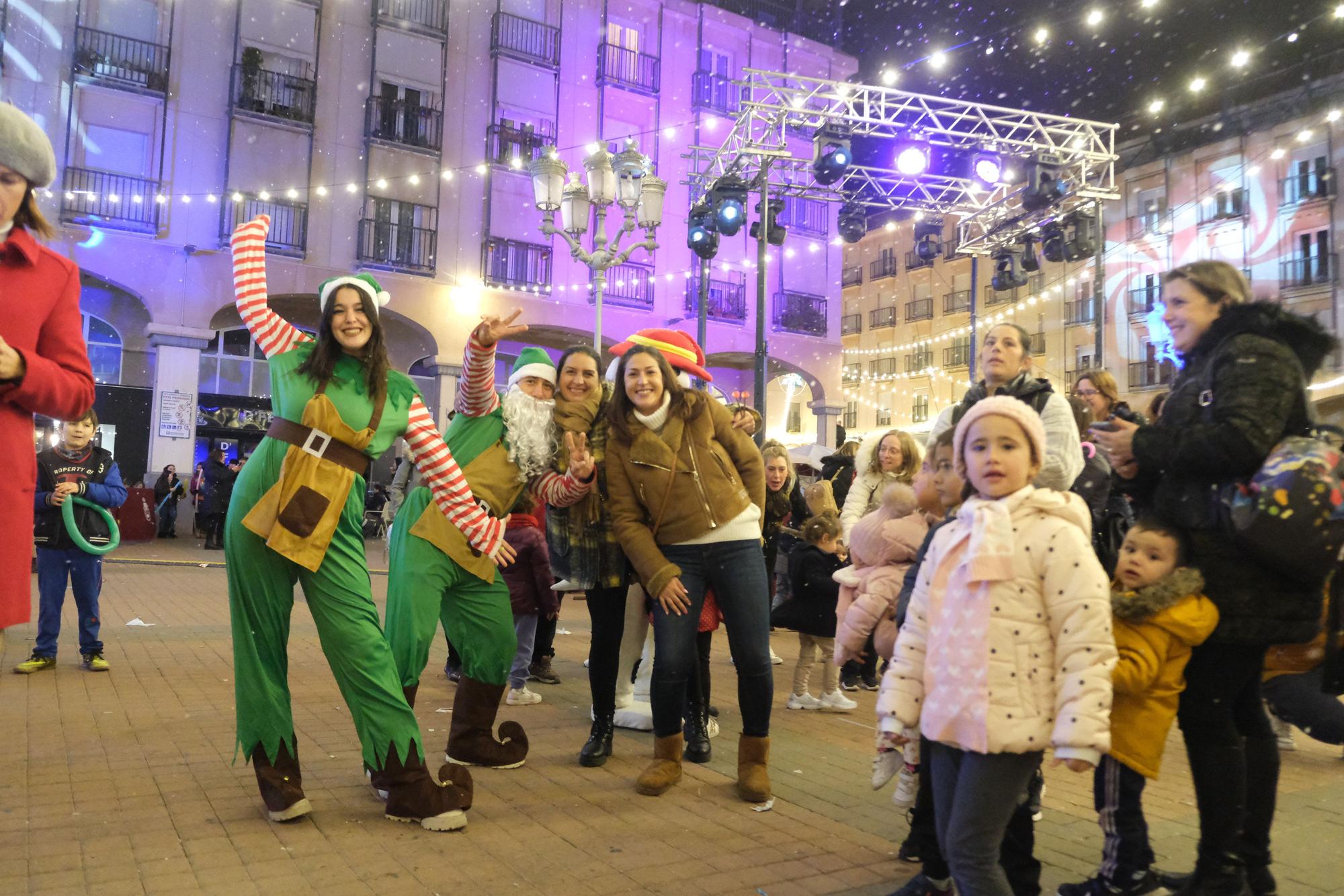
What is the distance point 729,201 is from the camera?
58.5ft

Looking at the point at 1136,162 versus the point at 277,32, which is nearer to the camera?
the point at 277,32

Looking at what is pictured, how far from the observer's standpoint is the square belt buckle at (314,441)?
3.80 metres

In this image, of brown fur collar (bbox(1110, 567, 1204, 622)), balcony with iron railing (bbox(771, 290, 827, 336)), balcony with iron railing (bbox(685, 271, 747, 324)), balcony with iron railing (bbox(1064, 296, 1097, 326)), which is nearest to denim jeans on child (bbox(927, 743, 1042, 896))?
brown fur collar (bbox(1110, 567, 1204, 622))

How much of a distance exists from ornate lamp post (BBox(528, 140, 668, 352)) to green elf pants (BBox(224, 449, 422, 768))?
9.73 m

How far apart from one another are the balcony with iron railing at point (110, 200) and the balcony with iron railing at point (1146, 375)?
28.8 m

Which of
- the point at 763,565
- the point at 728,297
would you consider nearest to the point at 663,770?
the point at 763,565

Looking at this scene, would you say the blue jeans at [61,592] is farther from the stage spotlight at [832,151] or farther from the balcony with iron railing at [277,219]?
the balcony with iron railing at [277,219]

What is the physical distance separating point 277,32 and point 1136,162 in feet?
86.9

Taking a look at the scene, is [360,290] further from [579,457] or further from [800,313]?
[800,313]

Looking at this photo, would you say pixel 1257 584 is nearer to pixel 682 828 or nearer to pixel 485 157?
pixel 682 828

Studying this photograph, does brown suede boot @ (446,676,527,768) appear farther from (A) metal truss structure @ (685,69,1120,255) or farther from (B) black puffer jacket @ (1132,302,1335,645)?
(A) metal truss structure @ (685,69,1120,255)

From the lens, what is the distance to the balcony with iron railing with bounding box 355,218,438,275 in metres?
22.6

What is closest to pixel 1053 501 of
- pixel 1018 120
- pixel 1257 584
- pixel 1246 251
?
pixel 1257 584

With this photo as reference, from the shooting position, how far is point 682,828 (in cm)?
401
